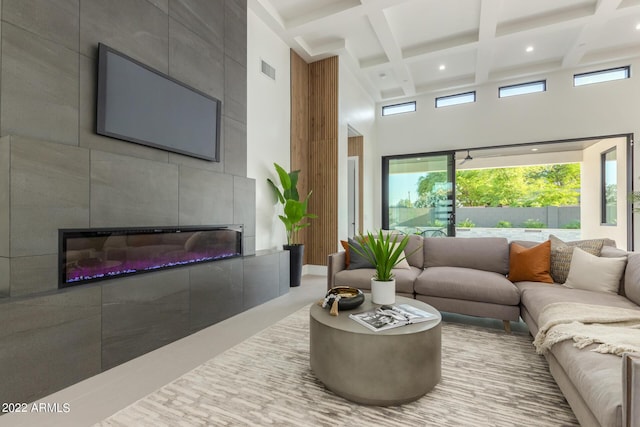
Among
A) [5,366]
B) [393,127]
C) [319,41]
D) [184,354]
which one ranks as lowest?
[184,354]

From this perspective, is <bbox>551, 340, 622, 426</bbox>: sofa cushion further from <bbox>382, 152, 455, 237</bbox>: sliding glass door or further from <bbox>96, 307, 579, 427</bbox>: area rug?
<bbox>382, 152, 455, 237</bbox>: sliding glass door

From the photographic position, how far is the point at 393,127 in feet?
22.6

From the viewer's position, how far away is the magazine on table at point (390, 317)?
1707mm

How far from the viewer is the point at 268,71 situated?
436 cm

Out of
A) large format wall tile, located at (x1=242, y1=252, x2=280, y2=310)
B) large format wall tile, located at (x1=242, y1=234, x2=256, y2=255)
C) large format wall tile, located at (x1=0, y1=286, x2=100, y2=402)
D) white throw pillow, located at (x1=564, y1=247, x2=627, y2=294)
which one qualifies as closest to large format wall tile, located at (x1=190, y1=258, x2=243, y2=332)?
large format wall tile, located at (x1=242, y1=252, x2=280, y2=310)

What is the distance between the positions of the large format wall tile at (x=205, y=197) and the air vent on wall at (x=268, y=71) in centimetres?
191

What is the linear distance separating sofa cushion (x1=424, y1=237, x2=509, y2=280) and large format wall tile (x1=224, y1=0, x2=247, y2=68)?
325cm

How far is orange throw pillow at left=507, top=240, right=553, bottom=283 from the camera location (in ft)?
9.31

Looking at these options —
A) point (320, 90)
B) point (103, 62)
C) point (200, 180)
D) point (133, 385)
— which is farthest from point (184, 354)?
point (320, 90)

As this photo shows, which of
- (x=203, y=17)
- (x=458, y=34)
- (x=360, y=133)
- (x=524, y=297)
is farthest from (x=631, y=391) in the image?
(x=360, y=133)

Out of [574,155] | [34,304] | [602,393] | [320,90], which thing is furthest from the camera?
[574,155]

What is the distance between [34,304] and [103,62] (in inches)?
67.0

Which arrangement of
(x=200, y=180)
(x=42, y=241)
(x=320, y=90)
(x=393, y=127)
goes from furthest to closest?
(x=393, y=127)
(x=320, y=90)
(x=200, y=180)
(x=42, y=241)

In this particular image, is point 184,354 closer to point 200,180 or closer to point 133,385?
point 133,385
